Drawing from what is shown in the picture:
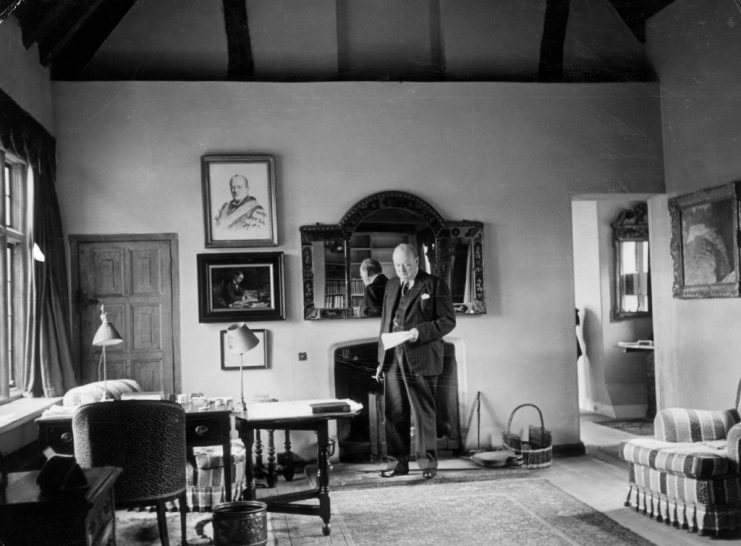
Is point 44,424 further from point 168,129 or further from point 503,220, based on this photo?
point 503,220

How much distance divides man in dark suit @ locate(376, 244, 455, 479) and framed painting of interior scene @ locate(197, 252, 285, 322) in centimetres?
115

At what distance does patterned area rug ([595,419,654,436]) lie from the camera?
854 cm

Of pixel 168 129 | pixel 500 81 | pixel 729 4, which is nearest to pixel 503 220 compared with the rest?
pixel 500 81

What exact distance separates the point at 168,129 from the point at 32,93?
118cm

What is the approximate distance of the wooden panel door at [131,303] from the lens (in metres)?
6.91

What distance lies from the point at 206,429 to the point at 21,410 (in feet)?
4.65

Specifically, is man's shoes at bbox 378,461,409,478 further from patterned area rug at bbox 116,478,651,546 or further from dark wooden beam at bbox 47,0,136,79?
dark wooden beam at bbox 47,0,136,79

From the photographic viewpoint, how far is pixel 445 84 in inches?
297

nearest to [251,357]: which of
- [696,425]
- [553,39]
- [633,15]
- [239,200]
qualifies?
[239,200]

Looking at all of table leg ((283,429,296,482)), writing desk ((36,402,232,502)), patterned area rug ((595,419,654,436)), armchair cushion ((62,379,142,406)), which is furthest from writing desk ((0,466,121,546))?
patterned area rug ((595,419,654,436))

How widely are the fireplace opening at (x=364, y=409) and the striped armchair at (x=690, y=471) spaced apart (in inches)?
86.1

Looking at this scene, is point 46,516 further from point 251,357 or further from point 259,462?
point 251,357

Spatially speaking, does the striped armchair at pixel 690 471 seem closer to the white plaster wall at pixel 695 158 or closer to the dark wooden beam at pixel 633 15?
the white plaster wall at pixel 695 158

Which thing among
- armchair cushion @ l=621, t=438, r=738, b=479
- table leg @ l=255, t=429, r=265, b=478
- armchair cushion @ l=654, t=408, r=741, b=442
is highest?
armchair cushion @ l=654, t=408, r=741, b=442
